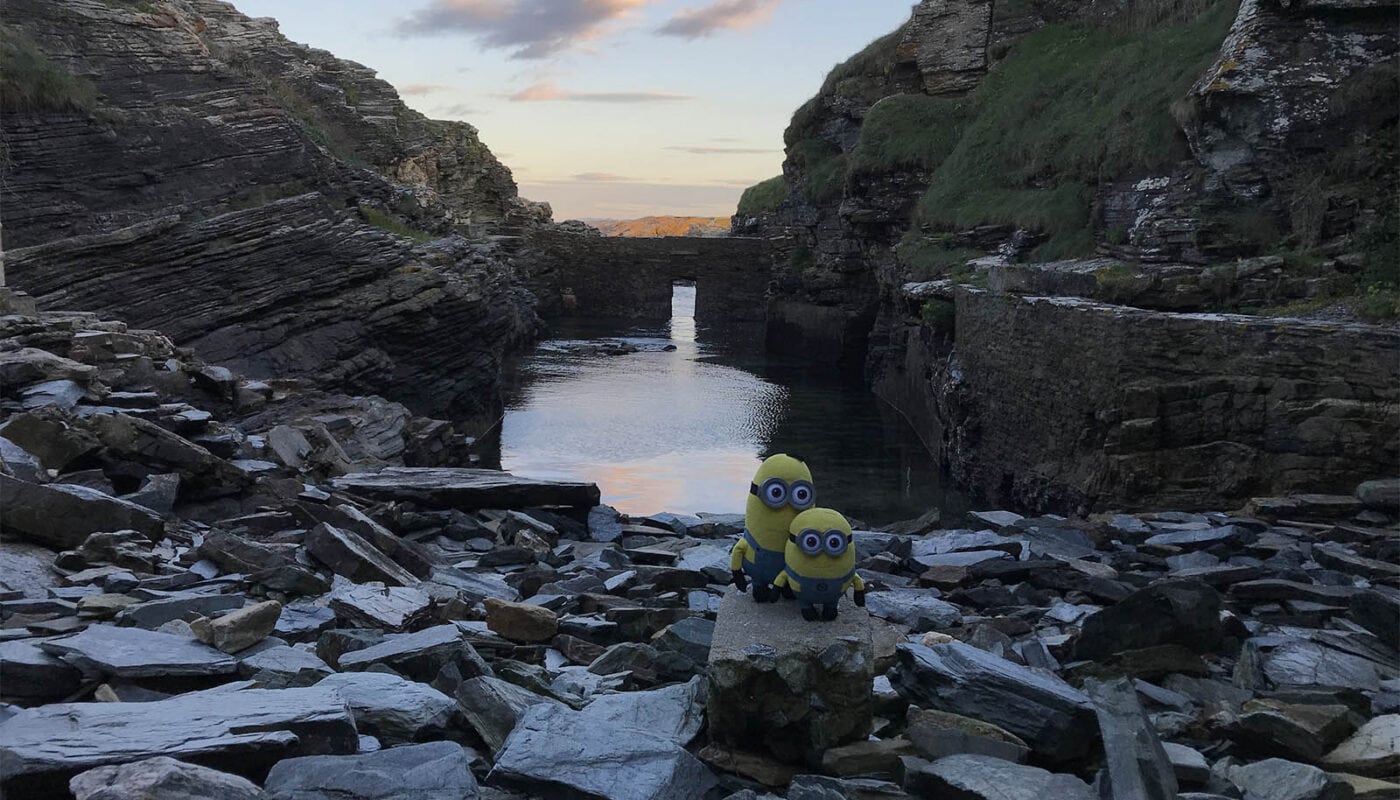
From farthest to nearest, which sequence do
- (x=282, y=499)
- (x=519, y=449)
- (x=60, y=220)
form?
1. (x=519, y=449)
2. (x=60, y=220)
3. (x=282, y=499)

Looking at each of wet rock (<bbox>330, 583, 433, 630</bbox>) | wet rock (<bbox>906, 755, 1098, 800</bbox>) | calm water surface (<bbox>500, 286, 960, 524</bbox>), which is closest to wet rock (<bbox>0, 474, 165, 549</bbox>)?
wet rock (<bbox>330, 583, 433, 630</bbox>)

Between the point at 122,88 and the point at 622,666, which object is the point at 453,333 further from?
the point at 622,666

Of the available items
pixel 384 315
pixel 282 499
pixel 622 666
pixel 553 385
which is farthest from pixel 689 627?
pixel 553 385

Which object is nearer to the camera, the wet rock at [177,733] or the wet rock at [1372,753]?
the wet rock at [177,733]

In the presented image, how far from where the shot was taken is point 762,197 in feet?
207

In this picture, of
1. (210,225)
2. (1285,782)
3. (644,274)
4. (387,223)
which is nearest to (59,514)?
(1285,782)

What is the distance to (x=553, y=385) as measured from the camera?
3012 centimetres

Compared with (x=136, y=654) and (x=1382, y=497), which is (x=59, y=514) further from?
(x=1382, y=497)

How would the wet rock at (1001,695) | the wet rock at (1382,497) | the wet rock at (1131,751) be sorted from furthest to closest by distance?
the wet rock at (1382,497)
the wet rock at (1001,695)
the wet rock at (1131,751)

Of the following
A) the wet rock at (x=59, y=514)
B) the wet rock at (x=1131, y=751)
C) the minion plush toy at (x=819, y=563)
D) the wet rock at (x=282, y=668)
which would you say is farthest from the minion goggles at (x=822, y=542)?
the wet rock at (x=59, y=514)

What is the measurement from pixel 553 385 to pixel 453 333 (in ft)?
30.0

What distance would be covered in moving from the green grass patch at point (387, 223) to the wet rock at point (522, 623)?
17.0m

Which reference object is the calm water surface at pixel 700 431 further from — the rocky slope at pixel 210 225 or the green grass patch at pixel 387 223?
the green grass patch at pixel 387 223

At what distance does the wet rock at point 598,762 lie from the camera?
11.7ft
